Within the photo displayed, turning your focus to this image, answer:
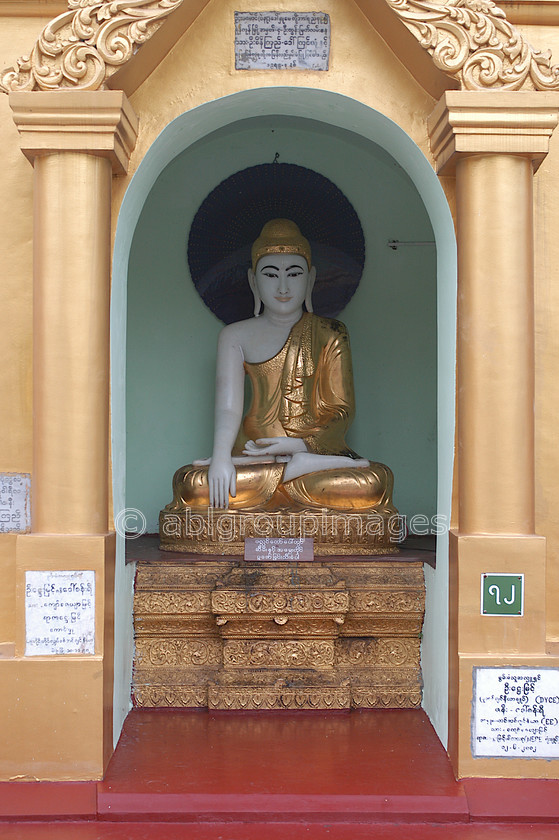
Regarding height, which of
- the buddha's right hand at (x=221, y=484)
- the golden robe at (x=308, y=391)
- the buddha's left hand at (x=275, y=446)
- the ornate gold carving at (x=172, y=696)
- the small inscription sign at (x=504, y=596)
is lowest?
the ornate gold carving at (x=172, y=696)

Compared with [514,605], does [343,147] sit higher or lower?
higher

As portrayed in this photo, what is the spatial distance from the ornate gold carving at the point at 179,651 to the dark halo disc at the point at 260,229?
228 cm

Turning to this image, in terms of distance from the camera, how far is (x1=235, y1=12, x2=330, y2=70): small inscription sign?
3641mm

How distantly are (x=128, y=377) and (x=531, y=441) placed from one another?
293cm

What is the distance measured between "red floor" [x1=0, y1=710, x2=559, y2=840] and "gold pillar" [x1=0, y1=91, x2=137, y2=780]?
0.52 feet

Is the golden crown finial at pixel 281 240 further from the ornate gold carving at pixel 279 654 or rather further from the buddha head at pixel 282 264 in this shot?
the ornate gold carving at pixel 279 654

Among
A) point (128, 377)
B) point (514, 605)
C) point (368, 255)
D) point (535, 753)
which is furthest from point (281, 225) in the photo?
point (535, 753)

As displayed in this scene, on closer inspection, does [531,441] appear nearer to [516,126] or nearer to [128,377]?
[516,126]

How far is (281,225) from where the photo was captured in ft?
16.8

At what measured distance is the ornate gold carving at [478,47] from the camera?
3391mm

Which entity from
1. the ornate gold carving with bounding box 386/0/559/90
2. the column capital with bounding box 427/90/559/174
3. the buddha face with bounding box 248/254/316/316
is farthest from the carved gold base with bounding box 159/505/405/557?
the ornate gold carving with bounding box 386/0/559/90

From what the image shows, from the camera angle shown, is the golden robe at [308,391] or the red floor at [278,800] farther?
the golden robe at [308,391]

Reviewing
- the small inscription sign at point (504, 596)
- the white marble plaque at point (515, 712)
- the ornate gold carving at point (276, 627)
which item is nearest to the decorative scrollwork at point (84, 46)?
the ornate gold carving at point (276, 627)

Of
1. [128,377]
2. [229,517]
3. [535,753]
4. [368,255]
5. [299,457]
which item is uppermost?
[368,255]
